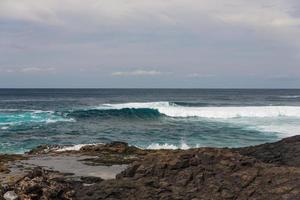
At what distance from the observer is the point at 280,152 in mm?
13391

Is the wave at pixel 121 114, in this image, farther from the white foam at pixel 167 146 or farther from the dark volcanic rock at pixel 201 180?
the dark volcanic rock at pixel 201 180

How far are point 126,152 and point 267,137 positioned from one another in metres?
16.8

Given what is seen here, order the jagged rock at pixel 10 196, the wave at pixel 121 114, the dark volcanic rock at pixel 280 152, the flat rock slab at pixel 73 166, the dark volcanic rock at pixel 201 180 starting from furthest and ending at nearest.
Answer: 1. the wave at pixel 121 114
2. the flat rock slab at pixel 73 166
3. the dark volcanic rock at pixel 280 152
4. the jagged rock at pixel 10 196
5. the dark volcanic rock at pixel 201 180

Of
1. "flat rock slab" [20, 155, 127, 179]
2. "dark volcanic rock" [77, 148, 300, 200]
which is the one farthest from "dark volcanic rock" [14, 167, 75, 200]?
"flat rock slab" [20, 155, 127, 179]

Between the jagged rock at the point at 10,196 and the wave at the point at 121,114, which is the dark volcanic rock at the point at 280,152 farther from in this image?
the wave at the point at 121,114

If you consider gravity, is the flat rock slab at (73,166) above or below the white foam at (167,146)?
above

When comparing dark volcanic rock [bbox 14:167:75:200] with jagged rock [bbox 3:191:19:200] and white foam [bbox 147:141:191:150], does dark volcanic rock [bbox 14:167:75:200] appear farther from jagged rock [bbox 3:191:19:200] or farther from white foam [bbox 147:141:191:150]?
white foam [bbox 147:141:191:150]

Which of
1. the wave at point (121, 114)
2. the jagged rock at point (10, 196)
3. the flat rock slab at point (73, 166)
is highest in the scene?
the jagged rock at point (10, 196)

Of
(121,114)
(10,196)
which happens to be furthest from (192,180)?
(121,114)

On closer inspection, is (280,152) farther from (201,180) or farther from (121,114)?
(121,114)

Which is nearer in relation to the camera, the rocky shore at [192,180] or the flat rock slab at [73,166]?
the rocky shore at [192,180]

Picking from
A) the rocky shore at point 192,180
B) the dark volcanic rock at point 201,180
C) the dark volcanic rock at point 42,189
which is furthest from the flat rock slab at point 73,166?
the dark volcanic rock at point 201,180

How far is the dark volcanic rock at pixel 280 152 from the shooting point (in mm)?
12812

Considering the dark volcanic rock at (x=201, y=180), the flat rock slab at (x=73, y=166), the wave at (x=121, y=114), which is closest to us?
the dark volcanic rock at (x=201, y=180)
